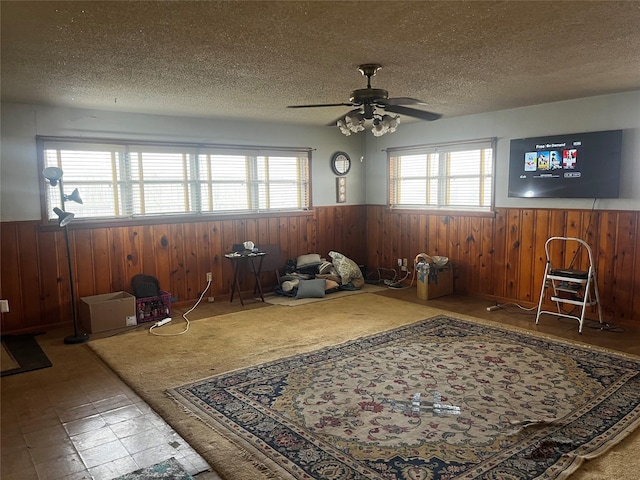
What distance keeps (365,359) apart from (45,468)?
2302mm

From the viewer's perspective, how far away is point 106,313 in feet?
15.4

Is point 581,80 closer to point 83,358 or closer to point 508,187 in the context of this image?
point 508,187

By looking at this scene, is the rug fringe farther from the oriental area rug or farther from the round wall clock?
the round wall clock

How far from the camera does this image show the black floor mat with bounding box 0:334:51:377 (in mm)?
3789

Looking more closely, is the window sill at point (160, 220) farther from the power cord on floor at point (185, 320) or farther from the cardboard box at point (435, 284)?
the cardboard box at point (435, 284)

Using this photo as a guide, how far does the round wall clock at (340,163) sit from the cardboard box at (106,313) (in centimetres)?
351

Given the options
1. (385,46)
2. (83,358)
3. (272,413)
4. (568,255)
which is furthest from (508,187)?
(83,358)

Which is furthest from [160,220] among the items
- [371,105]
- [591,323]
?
[591,323]

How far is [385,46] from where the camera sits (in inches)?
115

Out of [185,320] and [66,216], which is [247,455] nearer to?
[185,320]

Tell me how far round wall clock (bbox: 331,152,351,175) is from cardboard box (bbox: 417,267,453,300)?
2151mm

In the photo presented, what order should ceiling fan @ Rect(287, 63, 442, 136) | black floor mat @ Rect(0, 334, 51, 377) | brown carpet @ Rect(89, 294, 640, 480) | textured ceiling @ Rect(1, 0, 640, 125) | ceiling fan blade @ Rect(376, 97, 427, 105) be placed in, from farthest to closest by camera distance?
black floor mat @ Rect(0, 334, 51, 377) < ceiling fan @ Rect(287, 63, 442, 136) < ceiling fan blade @ Rect(376, 97, 427, 105) < brown carpet @ Rect(89, 294, 640, 480) < textured ceiling @ Rect(1, 0, 640, 125)

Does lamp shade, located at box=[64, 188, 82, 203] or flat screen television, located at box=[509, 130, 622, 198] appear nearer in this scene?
lamp shade, located at box=[64, 188, 82, 203]

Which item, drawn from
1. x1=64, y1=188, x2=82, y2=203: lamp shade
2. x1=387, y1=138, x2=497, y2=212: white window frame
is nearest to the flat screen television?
x1=387, y1=138, x2=497, y2=212: white window frame
